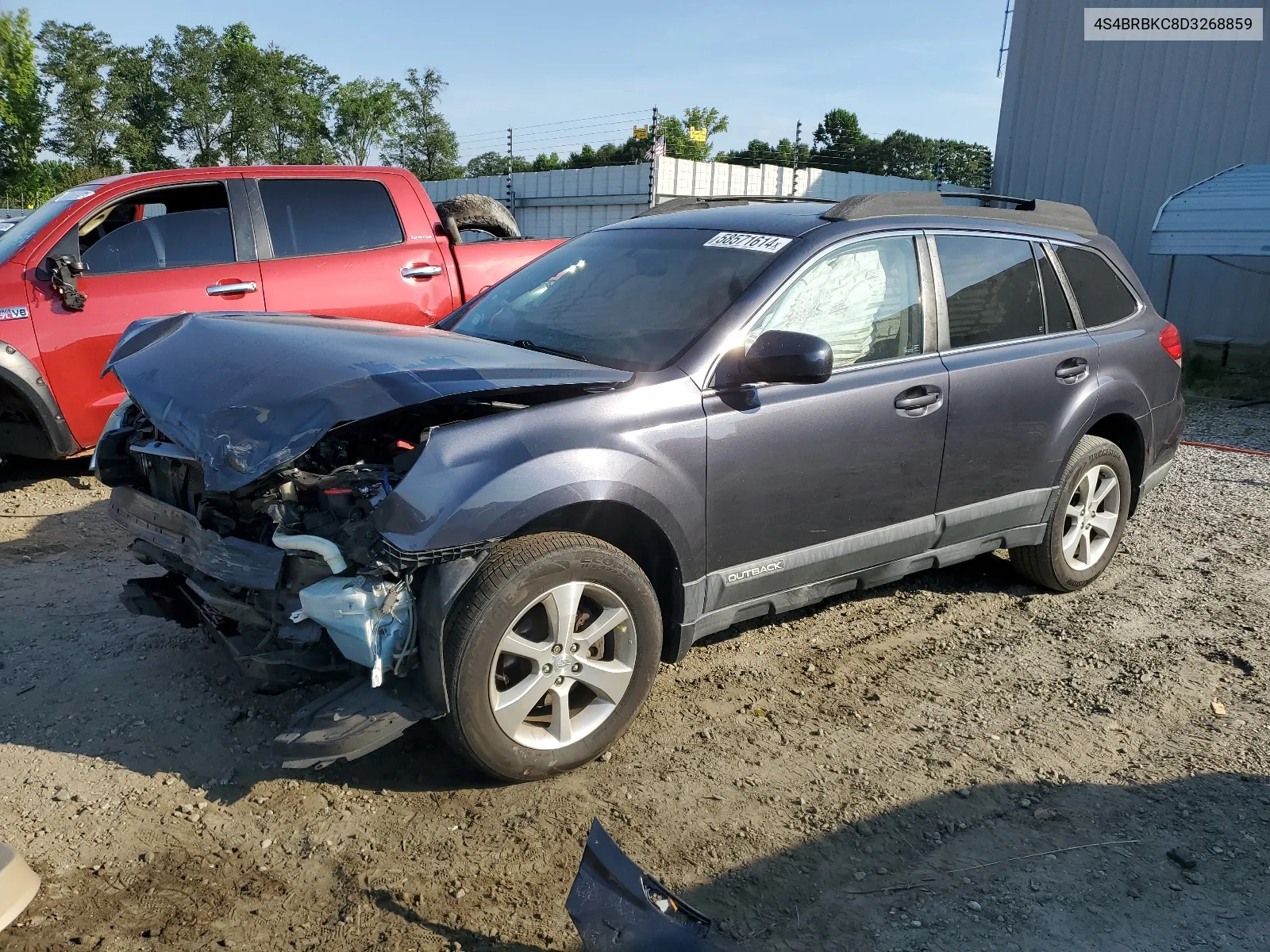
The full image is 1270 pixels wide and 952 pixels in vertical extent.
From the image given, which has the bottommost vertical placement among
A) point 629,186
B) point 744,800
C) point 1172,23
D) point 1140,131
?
point 744,800

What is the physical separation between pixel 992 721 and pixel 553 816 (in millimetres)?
1735

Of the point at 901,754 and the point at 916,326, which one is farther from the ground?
the point at 916,326

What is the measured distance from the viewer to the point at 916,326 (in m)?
3.99

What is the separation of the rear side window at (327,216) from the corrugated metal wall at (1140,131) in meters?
10.9

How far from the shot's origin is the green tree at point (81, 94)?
44781mm

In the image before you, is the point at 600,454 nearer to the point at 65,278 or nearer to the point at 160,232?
the point at 65,278

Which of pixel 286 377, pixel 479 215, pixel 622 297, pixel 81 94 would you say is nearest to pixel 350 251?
pixel 479 215

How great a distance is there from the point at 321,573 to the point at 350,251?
4264 millimetres

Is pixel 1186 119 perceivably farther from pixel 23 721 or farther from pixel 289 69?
pixel 289 69

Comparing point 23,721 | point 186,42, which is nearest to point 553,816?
point 23,721

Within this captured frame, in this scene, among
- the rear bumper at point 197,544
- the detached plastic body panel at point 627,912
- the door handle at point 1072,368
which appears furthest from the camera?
the door handle at point 1072,368

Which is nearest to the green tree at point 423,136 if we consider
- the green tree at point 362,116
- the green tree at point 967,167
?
the green tree at point 362,116

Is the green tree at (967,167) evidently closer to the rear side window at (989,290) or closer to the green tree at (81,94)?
the rear side window at (989,290)

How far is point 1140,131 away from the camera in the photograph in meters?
13.3
